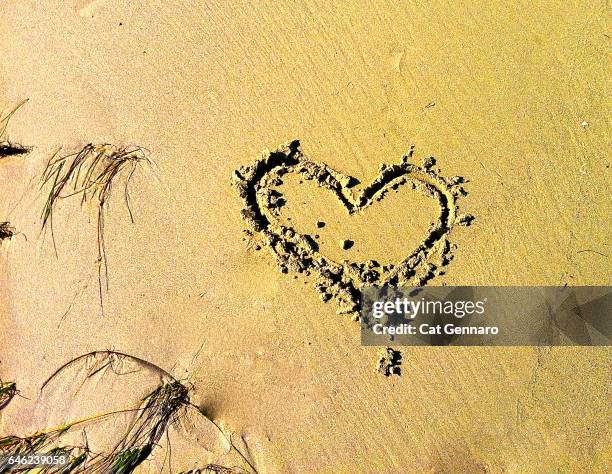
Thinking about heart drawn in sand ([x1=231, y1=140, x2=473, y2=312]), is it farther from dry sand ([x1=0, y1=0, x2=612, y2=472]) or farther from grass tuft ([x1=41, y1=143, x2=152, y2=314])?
grass tuft ([x1=41, y1=143, x2=152, y2=314])

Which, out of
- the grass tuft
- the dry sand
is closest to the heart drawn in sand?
the dry sand

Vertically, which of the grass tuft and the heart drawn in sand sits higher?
the grass tuft

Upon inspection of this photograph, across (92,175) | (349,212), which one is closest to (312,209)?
(349,212)

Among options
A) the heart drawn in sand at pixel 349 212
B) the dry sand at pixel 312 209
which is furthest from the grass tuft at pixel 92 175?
the heart drawn in sand at pixel 349 212

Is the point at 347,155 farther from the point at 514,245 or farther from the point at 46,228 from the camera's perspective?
the point at 46,228

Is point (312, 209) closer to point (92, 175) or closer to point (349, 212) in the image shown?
point (349, 212)

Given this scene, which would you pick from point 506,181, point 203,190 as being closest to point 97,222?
point 203,190

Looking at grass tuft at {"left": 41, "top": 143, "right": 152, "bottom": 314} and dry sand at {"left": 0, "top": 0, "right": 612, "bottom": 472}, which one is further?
grass tuft at {"left": 41, "top": 143, "right": 152, "bottom": 314}
